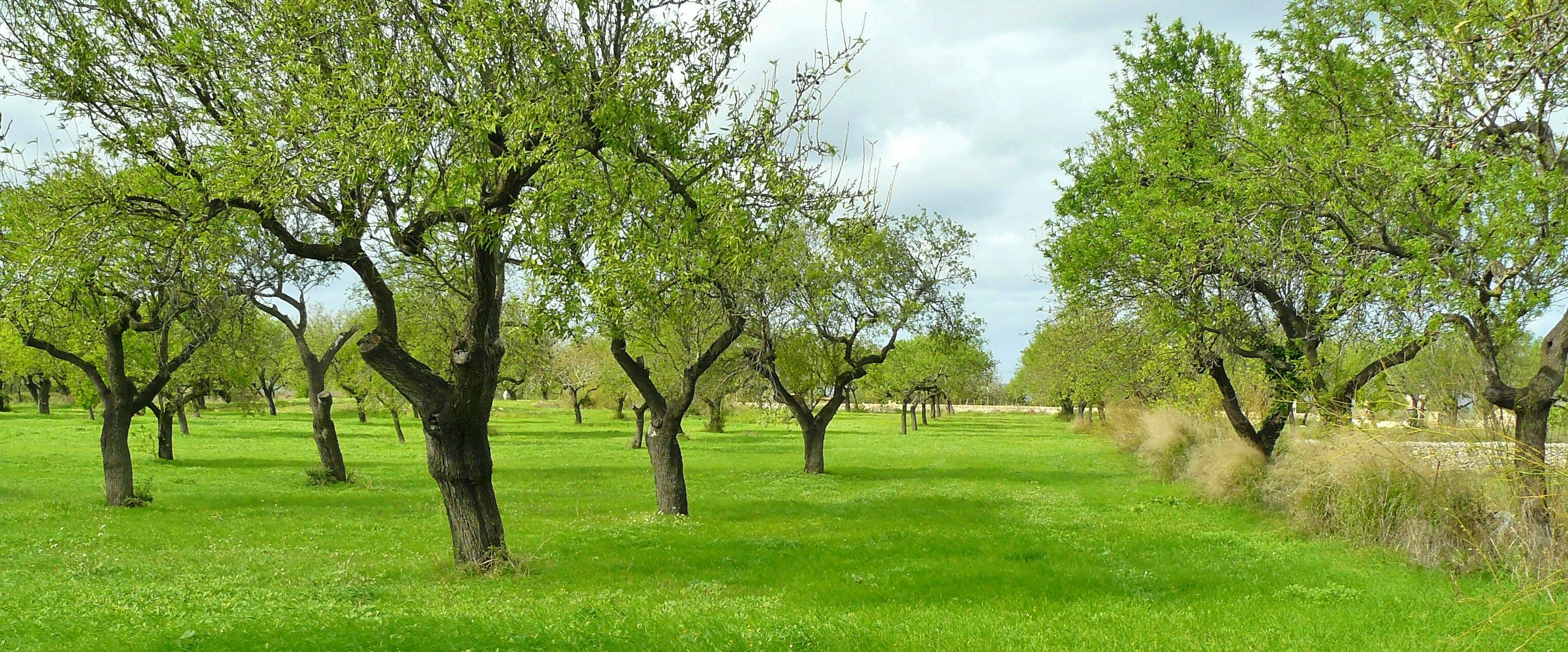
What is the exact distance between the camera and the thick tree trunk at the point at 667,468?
22719 mm

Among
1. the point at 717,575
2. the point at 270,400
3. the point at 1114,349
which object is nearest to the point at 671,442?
A: the point at 717,575

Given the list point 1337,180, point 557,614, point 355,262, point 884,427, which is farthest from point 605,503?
point 884,427

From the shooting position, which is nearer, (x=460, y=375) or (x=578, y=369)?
(x=460, y=375)

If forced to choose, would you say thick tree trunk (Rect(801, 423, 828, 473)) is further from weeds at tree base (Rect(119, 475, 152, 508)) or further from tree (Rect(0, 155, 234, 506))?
weeds at tree base (Rect(119, 475, 152, 508))

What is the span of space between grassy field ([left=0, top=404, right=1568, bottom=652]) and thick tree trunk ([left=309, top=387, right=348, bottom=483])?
4.29 feet

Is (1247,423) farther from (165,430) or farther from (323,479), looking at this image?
(165,430)

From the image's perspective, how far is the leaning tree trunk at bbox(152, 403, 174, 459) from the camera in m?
38.5

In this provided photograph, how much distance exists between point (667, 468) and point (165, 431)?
28539 millimetres

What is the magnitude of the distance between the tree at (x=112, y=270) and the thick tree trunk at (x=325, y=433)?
12.9 ft

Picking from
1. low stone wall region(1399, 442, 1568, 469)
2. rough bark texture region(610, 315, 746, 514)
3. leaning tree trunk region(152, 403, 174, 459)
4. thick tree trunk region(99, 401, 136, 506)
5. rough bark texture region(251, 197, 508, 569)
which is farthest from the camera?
leaning tree trunk region(152, 403, 174, 459)

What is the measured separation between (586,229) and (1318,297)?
16466mm

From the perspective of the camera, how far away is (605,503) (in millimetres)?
26734

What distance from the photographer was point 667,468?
2277 centimetres

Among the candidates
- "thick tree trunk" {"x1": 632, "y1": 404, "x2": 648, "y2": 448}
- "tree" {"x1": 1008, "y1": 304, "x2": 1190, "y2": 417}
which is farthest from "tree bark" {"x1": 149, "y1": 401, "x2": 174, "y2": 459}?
"tree" {"x1": 1008, "y1": 304, "x2": 1190, "y2": 417}
